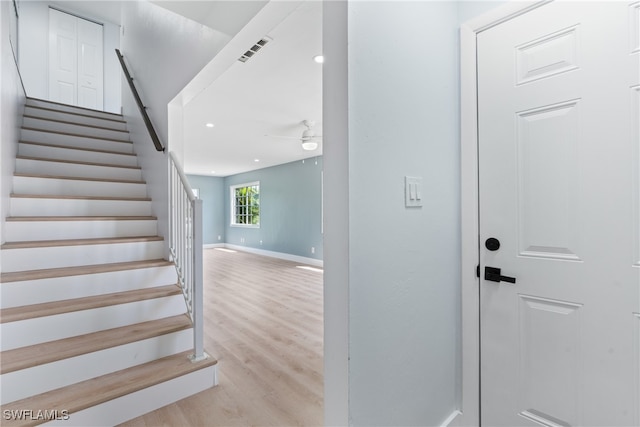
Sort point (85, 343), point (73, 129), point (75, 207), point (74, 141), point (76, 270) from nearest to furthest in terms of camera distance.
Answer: point (85, 343) → point (76, 270) → point (75, 207) → point (74, 141) → point (73, 129)

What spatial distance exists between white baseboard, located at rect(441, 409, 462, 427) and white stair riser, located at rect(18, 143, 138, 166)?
3.72 metres

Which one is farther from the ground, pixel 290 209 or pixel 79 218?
pixel 290 209

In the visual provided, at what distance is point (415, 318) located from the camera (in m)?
1.22

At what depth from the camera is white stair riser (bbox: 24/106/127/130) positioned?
3436 mm

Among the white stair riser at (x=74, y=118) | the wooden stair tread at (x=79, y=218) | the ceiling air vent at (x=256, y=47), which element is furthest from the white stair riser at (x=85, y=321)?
the white stair riser at (x=74, y=118)

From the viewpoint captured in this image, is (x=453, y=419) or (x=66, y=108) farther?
(x=66, y=108)

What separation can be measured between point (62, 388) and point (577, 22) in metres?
2.91

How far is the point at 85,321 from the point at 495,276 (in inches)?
93.8

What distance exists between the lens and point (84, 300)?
2.05 m

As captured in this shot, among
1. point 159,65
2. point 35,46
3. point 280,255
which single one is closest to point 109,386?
point 159,65

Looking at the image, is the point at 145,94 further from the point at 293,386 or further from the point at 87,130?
the point at 293,386

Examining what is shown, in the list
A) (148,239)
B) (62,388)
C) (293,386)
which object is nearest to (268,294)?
(148,239)

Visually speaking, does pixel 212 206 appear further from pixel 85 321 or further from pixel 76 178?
pixel 85 321

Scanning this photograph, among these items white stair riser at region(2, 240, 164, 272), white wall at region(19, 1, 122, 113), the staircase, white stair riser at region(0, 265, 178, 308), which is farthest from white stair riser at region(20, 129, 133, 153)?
white wall at region(19, 1, 122, 113)
